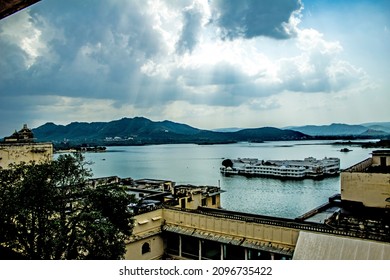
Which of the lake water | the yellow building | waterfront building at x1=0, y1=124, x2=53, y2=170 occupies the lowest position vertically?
the lake water

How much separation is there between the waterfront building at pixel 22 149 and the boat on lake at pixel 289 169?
37.5 ft

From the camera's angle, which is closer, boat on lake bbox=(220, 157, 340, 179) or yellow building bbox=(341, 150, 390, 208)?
yellow building bbox=(341, 150, 390, 208)

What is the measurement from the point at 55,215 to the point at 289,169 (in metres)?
13.2

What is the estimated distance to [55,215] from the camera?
87.0 inches

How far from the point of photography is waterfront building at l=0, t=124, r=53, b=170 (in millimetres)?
3873

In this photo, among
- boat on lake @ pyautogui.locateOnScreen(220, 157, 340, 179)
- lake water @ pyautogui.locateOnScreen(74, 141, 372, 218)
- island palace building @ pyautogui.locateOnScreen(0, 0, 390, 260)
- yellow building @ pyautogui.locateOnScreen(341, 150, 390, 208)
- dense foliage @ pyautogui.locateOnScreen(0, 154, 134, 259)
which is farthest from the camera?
boat on lake @ pyautogui.locateOnScreen(220, 157, 340, 179)

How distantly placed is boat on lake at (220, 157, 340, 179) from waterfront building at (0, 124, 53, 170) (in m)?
11.4

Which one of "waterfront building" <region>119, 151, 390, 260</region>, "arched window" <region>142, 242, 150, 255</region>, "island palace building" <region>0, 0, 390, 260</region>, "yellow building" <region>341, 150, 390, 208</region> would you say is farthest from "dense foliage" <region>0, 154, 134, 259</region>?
"yellow building" <region>341, 150, 390, 208</region>

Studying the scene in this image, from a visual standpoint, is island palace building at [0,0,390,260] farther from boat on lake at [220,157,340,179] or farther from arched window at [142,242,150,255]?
boat on lake at [220,157,340,179]

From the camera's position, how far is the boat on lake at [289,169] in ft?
46.0

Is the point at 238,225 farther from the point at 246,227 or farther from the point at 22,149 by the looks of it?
the point at 22,149

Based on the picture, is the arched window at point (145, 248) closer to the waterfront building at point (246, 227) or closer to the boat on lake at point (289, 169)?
the waterfront building at point (246, 227)
